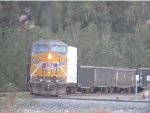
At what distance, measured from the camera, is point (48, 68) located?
30.1m

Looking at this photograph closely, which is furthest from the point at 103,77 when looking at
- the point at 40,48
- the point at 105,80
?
the point at 40,48

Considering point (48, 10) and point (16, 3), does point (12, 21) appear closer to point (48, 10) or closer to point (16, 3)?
point (16, 3)

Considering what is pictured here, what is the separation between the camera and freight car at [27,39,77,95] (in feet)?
97.0

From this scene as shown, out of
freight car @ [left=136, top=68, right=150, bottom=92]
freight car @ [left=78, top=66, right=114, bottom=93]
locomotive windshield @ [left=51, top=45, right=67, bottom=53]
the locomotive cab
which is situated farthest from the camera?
freight car @ [left=136, top=68, right=150, bottom=92]

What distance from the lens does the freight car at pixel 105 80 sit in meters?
37.8

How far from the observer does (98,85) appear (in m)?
39.2

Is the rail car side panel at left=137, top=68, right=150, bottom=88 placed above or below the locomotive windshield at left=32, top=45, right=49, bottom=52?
below

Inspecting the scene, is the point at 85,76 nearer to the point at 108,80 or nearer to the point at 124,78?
the point at 108,80

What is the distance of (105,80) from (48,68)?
11157 millimetres

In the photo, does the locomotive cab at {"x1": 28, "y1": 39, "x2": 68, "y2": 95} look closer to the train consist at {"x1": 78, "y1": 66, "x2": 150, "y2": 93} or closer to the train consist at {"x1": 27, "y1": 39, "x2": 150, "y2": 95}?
the train consist at {"x1": 27, "y1": 39, "x2": 150, "y2": 95}

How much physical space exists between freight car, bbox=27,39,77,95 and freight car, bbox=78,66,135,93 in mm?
5995

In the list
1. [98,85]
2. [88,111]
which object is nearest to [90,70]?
[98,85]

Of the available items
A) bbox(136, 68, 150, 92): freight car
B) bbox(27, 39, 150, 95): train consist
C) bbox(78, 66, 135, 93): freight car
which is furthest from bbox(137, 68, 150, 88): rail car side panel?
bbox(27, 39, 150, 95): train consist

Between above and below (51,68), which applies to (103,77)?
below
